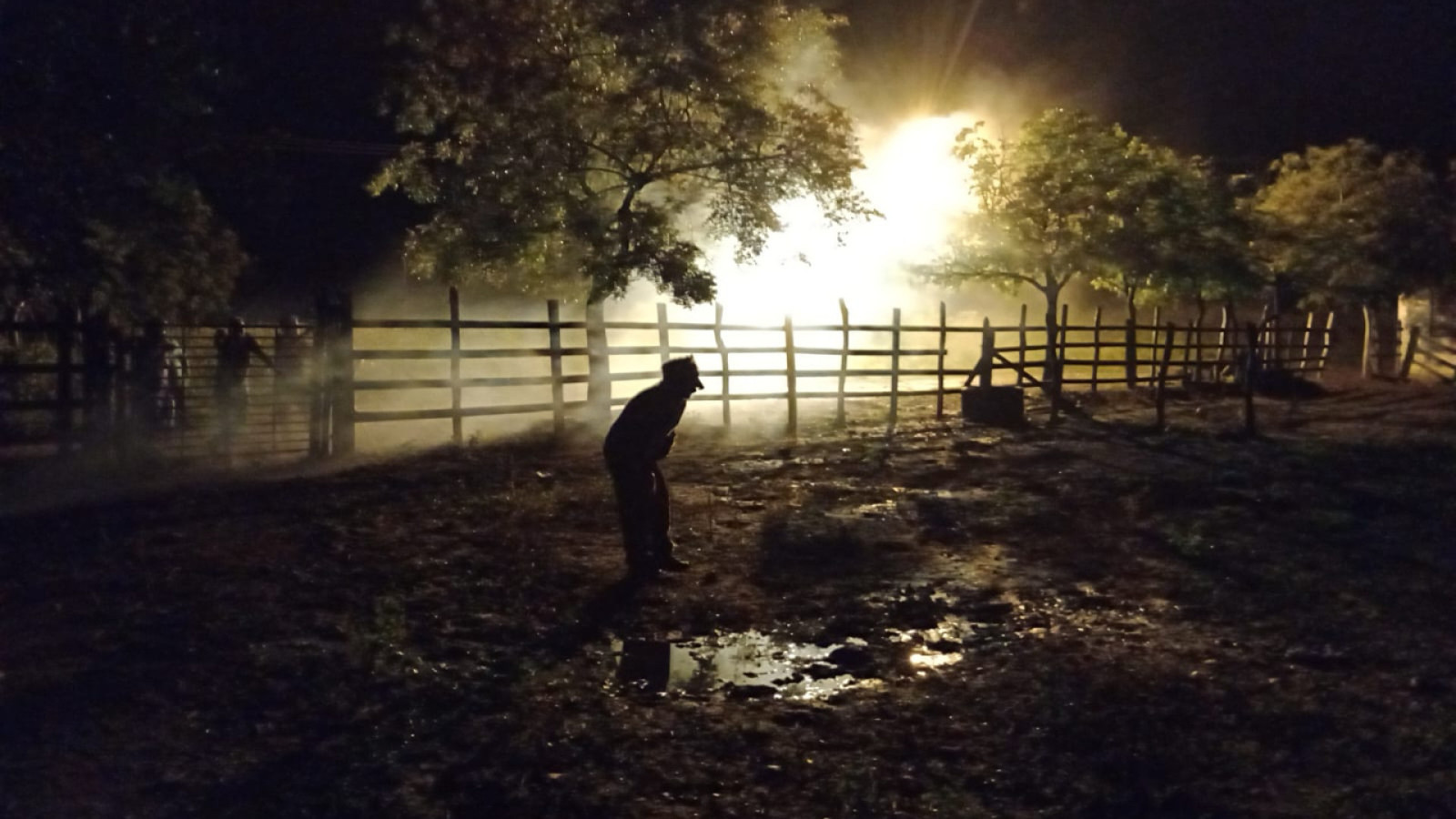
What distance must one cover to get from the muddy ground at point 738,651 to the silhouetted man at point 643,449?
0.34 m

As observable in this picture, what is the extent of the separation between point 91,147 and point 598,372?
685 cm

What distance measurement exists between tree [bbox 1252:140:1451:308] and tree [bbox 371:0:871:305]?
19.0 meters

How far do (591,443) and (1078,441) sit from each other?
6923mm

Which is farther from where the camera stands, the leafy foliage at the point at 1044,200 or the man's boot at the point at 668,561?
the leafy foliage at the point at 1044,200

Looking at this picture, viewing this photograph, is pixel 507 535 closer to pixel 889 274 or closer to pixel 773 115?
pixel 773 115

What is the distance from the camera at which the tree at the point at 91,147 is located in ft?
37.2

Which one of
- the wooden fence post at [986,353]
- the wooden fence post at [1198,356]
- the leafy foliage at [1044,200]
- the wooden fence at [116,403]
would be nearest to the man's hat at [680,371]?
the wooden fence at [116,403]

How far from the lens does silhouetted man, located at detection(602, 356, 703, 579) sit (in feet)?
25.6

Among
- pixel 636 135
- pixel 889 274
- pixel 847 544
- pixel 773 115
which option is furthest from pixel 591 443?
pixel 889 274

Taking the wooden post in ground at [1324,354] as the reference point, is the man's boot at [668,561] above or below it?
below

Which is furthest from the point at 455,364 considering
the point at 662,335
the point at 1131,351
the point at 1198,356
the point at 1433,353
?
the point at 1433,353

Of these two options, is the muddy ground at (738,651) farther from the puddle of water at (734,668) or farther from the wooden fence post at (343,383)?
the wooden fence post at (343,383)

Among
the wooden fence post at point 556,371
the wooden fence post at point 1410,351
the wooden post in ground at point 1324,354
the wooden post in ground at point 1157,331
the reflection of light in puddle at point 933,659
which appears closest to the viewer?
the reflection of light in puddle at point 933,659

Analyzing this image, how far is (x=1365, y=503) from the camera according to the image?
36.2ft
